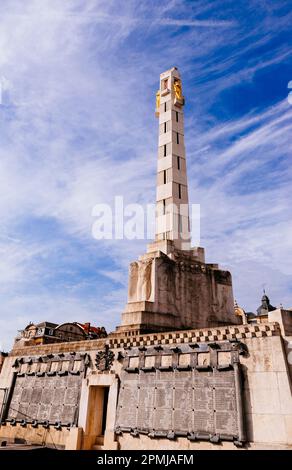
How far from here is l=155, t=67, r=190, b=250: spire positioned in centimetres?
2120

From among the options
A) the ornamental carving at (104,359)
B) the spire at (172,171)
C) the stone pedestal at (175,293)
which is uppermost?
the spire at (172,171)

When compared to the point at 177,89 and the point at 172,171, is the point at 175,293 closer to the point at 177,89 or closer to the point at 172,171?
the point at 172,171

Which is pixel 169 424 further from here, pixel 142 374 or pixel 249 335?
pixel 249 335

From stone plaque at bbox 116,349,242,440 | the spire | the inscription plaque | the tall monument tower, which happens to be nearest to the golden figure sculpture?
the spire

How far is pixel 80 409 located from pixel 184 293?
7735mm

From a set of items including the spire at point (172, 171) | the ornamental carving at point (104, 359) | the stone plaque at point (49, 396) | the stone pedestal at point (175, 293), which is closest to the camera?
the ornamental carving at point (104, 359)

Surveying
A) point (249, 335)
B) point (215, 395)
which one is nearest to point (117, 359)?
point (215, 395)

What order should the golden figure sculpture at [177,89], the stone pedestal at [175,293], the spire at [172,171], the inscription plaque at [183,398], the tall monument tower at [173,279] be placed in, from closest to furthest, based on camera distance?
the inscription plaque at [183,398]
the stone pedestal at [175,293]
the tall monument tower at [173,279]
the spire at [172,171]
the golden figure sculpture at [177,89]

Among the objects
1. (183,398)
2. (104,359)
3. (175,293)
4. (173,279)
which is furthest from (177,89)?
(183,398)

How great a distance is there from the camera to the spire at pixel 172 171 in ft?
69.6

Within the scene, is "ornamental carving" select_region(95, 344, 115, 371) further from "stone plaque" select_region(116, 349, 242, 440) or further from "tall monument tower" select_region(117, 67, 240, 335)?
"tall monument tower" select_region(117, 67, 240, 335)

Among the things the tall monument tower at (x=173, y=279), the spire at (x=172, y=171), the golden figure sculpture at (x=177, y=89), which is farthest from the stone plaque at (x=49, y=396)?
the golden figure sculpture at (x=177, y=89)

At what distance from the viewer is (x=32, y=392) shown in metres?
18.0

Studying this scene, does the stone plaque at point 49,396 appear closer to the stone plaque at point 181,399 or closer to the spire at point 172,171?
the stone plaque at point 181,399
